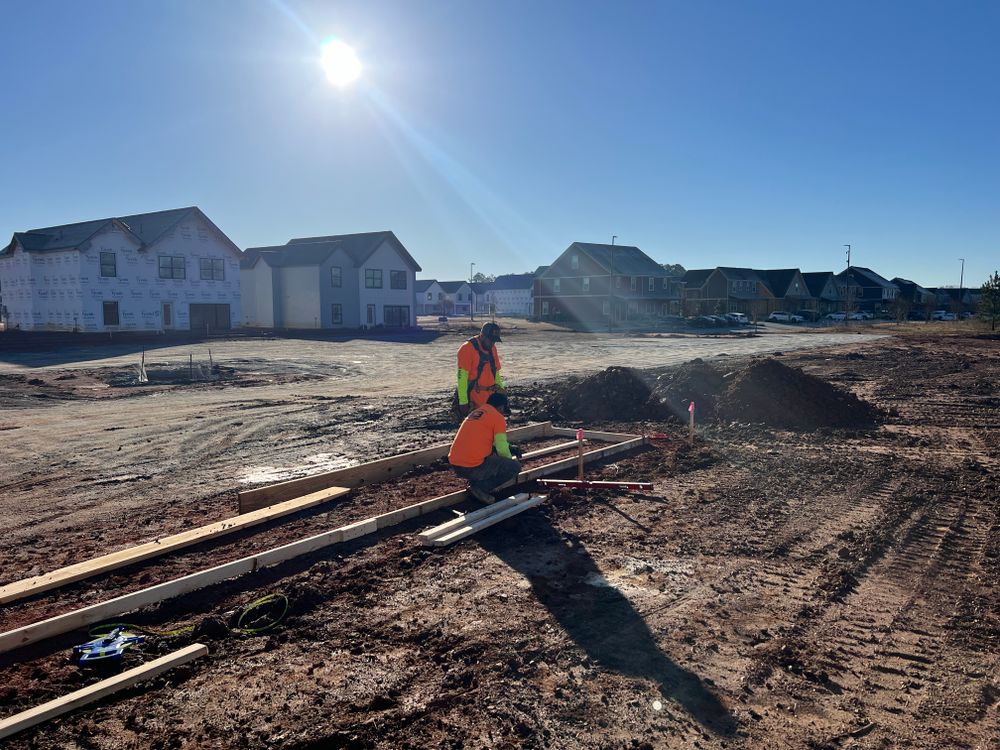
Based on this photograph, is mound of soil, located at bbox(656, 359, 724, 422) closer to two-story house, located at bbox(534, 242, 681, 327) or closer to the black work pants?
the black work pants

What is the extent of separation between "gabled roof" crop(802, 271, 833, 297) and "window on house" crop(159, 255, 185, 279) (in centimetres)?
8452

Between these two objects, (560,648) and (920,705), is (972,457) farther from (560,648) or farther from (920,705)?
(560,648)

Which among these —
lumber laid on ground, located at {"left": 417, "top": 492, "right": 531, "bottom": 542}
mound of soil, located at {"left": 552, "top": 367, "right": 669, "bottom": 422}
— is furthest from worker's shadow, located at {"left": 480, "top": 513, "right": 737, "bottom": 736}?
mound of soil, located at {"left": 552, "top": 367, "right": 669, "bottom": 422}

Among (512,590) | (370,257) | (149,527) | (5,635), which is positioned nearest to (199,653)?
(5,635)

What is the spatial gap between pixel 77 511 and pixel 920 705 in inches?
353

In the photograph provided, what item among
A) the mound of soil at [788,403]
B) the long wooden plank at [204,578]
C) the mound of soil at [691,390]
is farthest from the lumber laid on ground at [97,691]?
the mound of soil at [788,403]

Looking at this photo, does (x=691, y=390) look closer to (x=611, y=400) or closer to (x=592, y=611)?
(x=611, y=400)

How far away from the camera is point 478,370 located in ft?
29.6

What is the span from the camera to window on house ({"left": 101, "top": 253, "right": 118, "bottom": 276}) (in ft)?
137

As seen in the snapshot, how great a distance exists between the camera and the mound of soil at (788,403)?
14.7 m

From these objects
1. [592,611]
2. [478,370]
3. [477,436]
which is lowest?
[592,611]

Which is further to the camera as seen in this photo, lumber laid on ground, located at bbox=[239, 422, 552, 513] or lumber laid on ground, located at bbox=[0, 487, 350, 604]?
lumber laid on ground, located at bbox=[239, 422, 552, 513]

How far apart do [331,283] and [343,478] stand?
47.1m

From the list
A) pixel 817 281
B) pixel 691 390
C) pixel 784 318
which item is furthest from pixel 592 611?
pixel 817 281
